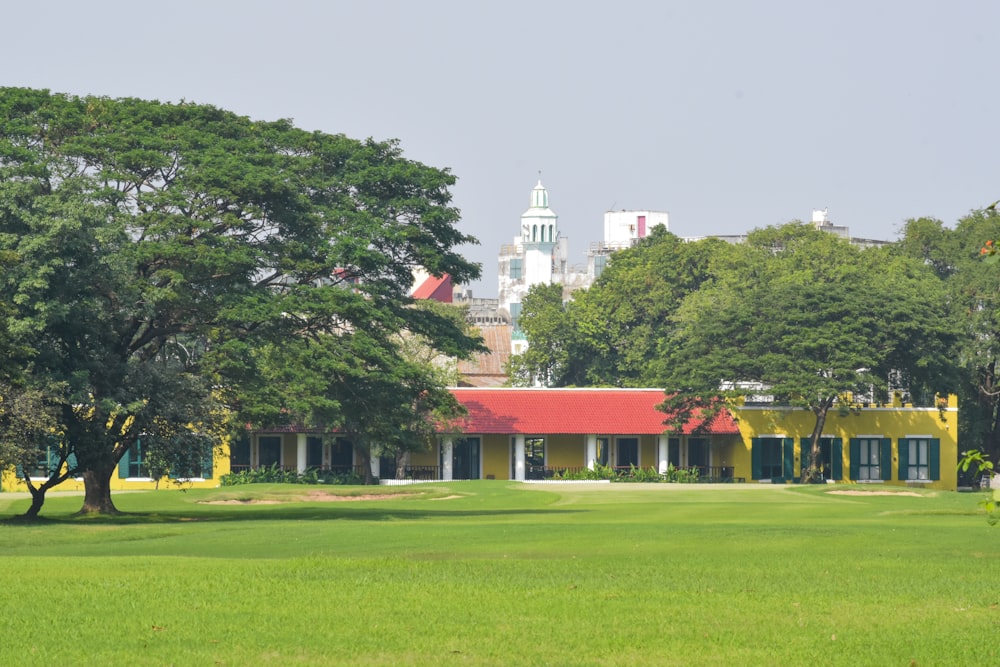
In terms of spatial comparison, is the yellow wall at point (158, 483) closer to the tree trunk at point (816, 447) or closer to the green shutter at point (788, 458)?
the green shutter at point (788, 458)

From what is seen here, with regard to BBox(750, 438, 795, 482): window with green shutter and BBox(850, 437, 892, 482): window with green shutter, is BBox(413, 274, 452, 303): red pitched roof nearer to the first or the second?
BBox(750, 438, 795, 482): window with green shutter

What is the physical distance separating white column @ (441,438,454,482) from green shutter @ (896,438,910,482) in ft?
66.8

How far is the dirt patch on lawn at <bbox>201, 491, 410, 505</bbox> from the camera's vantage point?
5012 cm

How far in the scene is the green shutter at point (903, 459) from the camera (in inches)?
2766

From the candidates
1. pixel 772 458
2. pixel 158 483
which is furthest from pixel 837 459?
pixel 158 483

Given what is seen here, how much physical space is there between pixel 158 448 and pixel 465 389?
109 ft

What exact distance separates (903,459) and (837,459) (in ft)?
10.2

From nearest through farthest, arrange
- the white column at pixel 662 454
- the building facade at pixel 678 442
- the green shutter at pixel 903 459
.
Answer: the building facade at pixel 678 442, the white column at pixel 662 454, the green shutter at pixel 903 459

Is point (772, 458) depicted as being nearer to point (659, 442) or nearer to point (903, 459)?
point (659, 442)

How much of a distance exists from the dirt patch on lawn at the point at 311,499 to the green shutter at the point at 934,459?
2855cm

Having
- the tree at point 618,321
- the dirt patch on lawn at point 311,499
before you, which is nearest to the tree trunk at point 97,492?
the dirt patch on lawn at point 311,499

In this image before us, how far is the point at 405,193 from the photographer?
4494 cm

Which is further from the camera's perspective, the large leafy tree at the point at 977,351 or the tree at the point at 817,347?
the large leafy tree at the point at 977,351

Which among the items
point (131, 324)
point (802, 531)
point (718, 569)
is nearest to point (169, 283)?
point (131, 324)
